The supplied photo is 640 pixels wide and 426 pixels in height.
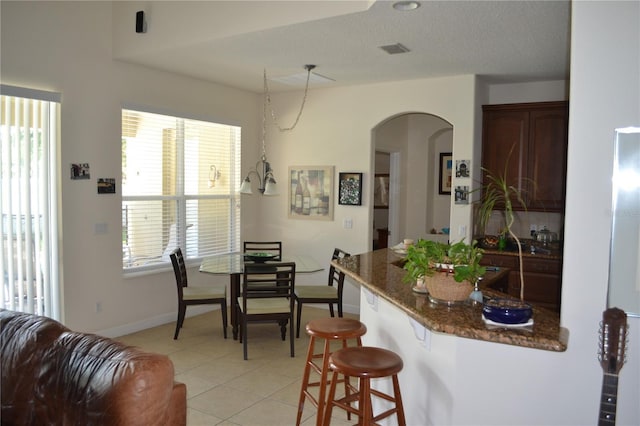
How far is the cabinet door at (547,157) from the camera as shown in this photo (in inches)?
201

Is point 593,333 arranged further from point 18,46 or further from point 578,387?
point 18,46

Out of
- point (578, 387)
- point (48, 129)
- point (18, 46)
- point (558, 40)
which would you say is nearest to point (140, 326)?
point (48, 129)

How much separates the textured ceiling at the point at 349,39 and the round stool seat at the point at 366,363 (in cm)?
219

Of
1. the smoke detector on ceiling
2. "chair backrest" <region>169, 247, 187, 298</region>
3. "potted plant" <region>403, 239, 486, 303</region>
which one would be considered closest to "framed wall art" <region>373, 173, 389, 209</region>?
the smoke detector on ceiling

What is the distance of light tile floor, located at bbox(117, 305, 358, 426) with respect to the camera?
129 inches

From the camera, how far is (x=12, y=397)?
2.17m

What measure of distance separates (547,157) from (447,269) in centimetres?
354

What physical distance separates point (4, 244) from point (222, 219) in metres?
2.66

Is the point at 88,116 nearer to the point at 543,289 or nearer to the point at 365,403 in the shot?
the point at 365,403

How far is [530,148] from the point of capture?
17.2 feet

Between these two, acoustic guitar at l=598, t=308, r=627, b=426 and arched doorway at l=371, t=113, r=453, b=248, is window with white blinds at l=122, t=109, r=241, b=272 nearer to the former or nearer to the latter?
arched doorway at l=371, t=113, r=453, b=248

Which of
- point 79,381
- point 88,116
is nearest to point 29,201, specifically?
point 88,116

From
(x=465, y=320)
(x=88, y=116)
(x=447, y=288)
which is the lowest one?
(x=465, y=320)

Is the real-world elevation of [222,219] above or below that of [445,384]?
above
